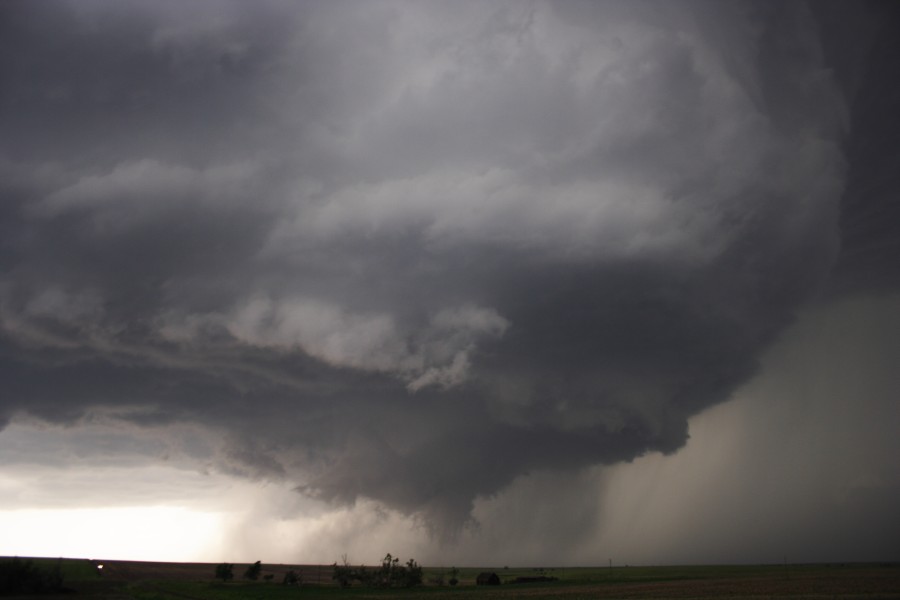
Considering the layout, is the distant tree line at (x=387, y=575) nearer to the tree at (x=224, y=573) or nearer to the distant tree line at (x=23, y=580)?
the tree at (x=224, y=573)

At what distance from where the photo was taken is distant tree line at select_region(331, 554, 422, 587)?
162 metres

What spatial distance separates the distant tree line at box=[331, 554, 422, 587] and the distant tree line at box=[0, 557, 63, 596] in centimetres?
8199

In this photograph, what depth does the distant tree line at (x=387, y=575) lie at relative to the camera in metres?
162

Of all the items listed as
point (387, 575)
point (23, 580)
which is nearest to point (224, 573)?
point (387, 575)

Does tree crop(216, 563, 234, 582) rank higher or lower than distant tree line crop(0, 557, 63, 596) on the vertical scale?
lower

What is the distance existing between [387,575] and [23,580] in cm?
8891

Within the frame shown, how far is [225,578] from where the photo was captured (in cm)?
18812

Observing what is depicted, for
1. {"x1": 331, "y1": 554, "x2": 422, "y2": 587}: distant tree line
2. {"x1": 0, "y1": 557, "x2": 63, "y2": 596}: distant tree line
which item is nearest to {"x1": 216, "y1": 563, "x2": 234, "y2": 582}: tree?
{"x1": 331, "y1": 554, "x2": 422, "y2": 587}: distant tree line

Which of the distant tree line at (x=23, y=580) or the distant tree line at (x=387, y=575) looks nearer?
the distant tree line at (x=23, y=580)

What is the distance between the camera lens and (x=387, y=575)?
164750mm

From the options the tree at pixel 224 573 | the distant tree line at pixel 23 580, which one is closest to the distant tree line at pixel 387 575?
the tree at pixel 224 573

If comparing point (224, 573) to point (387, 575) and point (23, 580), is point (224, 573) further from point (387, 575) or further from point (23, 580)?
point (23, 580)

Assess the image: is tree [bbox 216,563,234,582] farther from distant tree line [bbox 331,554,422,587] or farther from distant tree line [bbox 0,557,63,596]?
distant tree line [bbox 0,557,63,596]

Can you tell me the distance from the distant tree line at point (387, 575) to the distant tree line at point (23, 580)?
81988 mm
